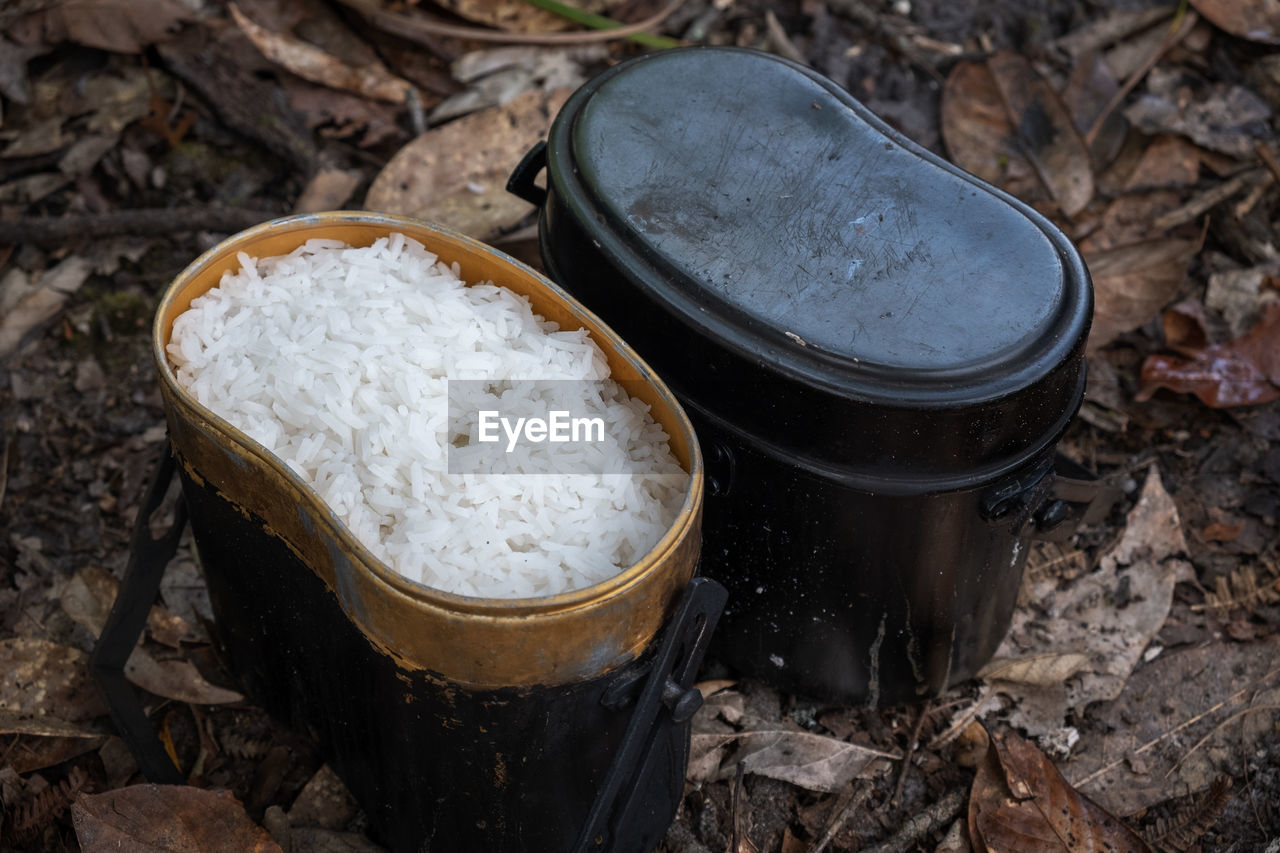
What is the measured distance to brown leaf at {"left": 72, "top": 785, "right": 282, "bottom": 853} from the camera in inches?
71.1

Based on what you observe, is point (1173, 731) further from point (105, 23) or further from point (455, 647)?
point (105, 23)

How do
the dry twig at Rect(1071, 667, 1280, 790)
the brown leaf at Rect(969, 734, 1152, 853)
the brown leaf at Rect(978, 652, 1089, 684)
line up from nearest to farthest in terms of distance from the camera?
the brown leaf at Rect(969, 734, 1152, 853) < the dry twig at Rect(1071, 667, 1280, 790) < the brown leaf at Rect(978, 652, 1089, 684)

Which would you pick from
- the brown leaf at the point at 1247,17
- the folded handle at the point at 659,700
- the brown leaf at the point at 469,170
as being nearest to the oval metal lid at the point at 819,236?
the folded handle at the point at 659,700

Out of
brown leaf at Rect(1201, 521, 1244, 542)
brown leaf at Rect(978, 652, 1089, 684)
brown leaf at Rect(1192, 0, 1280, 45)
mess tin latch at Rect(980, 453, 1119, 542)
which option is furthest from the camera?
brown leaf at Rect(1192, 0, 1280, 45)

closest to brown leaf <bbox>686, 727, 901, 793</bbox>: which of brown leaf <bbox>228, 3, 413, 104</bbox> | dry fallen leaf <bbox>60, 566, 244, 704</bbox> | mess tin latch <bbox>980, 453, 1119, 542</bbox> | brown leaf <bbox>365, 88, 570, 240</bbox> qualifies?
mess tin latch <bbox>980, 453, 1119, 542</bbox>

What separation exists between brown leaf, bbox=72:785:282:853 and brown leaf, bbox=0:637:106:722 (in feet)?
1.09

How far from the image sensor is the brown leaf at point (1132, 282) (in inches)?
111

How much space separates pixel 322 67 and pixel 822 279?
1.98 meters

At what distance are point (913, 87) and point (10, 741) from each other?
9.25 ft

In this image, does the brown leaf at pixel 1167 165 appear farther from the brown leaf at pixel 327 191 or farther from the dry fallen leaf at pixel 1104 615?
the brown leaf at pixel 327 191

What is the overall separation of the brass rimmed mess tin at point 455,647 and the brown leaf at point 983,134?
1.81 meters

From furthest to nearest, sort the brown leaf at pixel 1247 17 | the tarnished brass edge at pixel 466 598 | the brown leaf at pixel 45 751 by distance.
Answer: the brown leaf at pixel 1247 17, the brown leaf at pixel 45 751, the tarnished brass edge at pixel 466 598

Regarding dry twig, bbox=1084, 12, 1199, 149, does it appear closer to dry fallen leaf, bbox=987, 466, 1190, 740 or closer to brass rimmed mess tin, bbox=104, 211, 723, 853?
dry fallen leaf, bbox=987, 466, 1190, 740

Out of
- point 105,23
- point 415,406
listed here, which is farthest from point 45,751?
point 105,23
